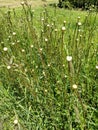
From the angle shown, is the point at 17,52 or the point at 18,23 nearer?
the point at 17,52

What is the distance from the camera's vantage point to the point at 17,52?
3980mm

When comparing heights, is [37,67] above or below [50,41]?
below

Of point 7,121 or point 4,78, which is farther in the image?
point 4,78

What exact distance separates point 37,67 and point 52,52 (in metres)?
0.25

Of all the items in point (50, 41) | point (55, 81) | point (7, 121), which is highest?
point (50, 41)

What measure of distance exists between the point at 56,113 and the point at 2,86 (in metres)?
0.88

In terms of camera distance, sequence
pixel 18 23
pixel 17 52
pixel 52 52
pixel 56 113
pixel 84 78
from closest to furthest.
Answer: pixel 56 113 < pixel 84 78 < pixel 52 52 < pixel 17 52 < pixel 18 23

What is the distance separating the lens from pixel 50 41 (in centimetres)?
365

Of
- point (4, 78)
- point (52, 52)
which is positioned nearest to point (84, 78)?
point (52, 52)

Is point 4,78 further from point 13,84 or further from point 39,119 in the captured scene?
point 39,119

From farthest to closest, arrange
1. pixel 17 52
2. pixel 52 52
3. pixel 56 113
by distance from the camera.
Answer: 1. pixel 17 52
2. pixel 52 52
3. pixel 56 113

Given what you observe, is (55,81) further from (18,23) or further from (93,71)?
(18,23)

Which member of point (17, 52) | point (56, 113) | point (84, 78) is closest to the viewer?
point (56, 113)

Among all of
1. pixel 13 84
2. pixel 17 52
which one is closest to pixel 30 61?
pixel 17 52
